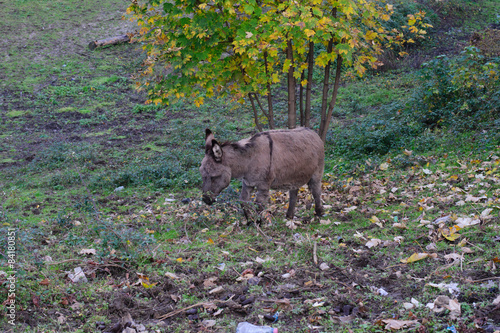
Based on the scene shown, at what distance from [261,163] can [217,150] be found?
32.1 inches

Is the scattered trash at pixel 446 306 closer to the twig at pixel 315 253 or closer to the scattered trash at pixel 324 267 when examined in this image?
the scattered trash at pixel 324 267

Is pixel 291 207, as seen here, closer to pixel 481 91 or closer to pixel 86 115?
pixel 481 91

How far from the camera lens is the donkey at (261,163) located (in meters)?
7.00

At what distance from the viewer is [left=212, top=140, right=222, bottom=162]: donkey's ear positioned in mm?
6820

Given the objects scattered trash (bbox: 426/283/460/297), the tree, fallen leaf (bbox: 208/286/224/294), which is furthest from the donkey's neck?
scattered trash (bbox: 426/283/460/297)

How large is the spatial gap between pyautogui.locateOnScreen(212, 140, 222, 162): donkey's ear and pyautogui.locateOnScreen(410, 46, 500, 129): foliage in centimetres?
680

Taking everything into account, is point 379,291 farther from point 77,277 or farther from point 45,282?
point 45,282

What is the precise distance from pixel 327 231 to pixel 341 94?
11.1 meters

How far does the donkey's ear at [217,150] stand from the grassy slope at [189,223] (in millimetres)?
1280

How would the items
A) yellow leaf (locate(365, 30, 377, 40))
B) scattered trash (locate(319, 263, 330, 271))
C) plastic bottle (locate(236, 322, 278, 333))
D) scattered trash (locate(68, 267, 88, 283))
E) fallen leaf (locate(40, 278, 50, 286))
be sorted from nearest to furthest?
plastic bottle (locate(236, 322, 278, 333))
fallen leaf (locate(40, 278, 50, 286))
scattered trash (locate(68, 267, 88, 283))
scattered trash (locate(319, 263, 330, 271))
yellow leaf (locate(365, 30, 377, 40))

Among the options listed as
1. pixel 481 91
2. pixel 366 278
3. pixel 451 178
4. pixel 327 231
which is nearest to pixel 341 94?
pixel 481 91

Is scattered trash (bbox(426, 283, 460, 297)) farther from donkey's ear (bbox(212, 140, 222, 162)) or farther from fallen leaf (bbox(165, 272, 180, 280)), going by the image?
donkey's ear (bbox(212, 140, 222, 162))

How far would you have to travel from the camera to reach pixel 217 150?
6859 millimetres

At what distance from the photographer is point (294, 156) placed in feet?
24.2
